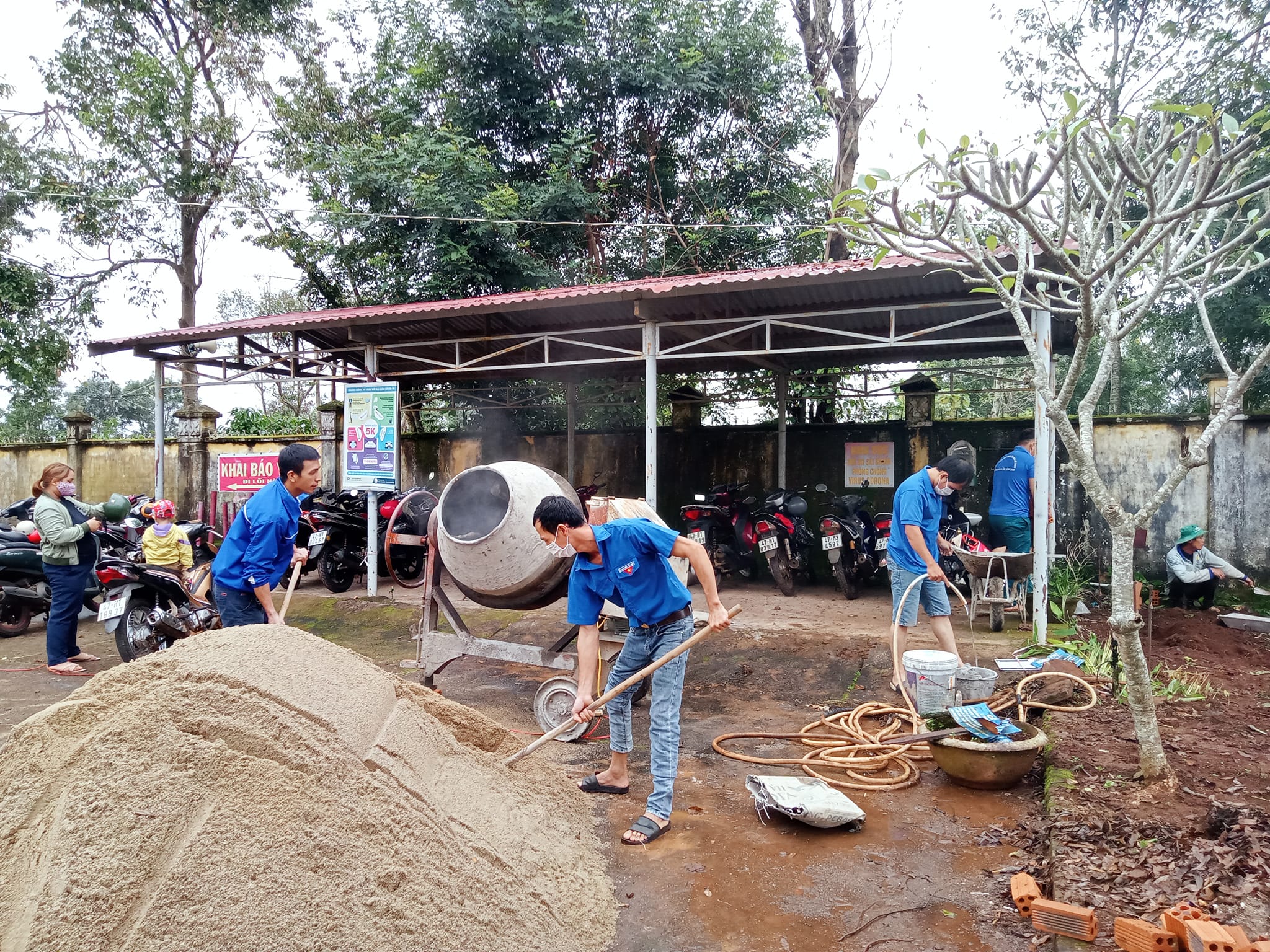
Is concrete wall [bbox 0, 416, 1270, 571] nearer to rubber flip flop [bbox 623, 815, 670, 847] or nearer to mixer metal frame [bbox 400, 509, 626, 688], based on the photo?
mixer metal frame [bbox 400, 509, 626, 688]

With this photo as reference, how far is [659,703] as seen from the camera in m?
3.51

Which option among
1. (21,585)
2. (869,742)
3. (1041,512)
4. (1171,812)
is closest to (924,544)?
(869,742)

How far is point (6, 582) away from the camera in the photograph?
729cm

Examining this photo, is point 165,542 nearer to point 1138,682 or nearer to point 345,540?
point 345,540

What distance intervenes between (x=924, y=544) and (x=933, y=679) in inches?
36.9

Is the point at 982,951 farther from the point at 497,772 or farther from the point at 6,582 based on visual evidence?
the point at 6,582

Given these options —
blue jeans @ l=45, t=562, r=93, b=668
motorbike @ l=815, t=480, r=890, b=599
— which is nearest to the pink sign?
blue jeans @ l=45, t=562, r=93, b=668

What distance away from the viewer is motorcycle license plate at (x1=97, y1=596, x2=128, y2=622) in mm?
5820

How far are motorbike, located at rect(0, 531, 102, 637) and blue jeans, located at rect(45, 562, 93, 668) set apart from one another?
3.71 ft

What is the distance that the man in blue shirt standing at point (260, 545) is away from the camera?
4164 millimetres

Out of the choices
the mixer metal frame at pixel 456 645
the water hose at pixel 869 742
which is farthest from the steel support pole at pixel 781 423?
the mixer metal frame at pixel 456 645

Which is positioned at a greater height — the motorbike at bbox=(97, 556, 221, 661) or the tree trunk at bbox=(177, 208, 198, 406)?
the tree trunk at bbox=(177, 208, 198, 406)

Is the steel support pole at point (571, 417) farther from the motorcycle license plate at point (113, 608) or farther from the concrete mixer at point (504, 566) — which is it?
the motorcycle license plate at point (113, 608)

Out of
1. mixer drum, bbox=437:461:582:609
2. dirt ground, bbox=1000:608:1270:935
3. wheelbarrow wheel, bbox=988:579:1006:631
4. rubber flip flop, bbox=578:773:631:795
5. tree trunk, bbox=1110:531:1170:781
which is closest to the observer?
dirt ground, bbox=1000:608:1270:935
